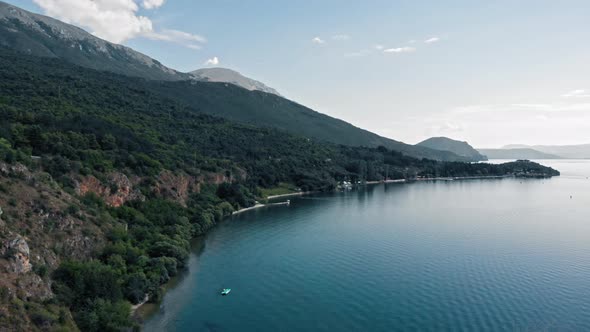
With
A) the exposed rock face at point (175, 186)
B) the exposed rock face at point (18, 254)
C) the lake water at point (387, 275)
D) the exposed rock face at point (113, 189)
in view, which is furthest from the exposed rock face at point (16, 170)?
the exposed rock face at point (175, 186)

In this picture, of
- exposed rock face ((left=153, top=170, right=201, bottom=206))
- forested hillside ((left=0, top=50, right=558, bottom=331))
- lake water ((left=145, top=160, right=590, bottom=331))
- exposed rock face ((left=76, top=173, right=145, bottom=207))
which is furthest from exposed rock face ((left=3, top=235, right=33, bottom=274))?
exposed rock face ((left=153, top=170, right=201, bottom=206))

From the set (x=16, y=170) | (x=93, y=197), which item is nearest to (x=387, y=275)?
(x=93, y=197)

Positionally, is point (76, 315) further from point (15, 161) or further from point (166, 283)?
point (15, 161)

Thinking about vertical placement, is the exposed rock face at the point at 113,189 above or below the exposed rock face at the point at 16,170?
below

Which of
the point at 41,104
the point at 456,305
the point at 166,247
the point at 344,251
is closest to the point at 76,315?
the point at 166,247

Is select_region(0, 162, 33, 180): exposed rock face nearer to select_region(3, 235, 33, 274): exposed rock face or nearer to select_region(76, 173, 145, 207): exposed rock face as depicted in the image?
select_region(76, 173, 145, 207): exposed rock face

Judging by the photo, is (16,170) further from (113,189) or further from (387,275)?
(387,275)

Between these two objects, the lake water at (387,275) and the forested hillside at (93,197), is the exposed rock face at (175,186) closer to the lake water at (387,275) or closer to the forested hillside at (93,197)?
the forested hillside at (93,197)
